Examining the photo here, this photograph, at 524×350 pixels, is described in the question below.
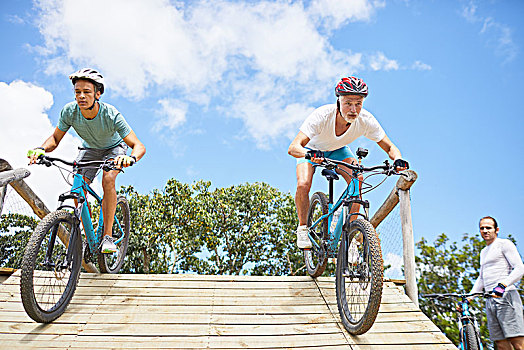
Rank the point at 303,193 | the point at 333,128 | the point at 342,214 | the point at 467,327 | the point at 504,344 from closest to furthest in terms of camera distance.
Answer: the point at 342,214 → the point at 333,128 → the point at 303,193 → the point at 467,327 → the point at 504,344

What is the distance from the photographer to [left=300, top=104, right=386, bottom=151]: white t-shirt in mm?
3529

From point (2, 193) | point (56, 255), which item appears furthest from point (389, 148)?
point (2, 193)

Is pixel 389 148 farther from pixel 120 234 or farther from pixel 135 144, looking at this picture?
pixel 120 234

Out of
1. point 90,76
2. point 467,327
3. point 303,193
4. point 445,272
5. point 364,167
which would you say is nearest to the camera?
point 364,167

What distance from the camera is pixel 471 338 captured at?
13.1 ft

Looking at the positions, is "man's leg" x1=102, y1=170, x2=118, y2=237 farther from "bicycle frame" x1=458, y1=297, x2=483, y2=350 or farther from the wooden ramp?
"bicycle frame" x1=458, y1=297, x2=483, y2=350

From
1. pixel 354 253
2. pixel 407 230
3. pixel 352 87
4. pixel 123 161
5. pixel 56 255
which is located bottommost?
pixel 56 255

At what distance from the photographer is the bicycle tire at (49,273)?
2688 millimetres

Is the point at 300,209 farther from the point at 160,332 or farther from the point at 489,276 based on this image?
the point at 489,276

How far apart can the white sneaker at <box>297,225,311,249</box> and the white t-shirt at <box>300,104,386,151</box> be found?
82 centimetres

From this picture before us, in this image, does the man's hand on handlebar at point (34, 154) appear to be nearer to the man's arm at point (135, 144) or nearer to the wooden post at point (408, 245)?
the man's arm at point (135, 144)

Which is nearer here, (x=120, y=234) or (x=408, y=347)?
(x=408, y=347)

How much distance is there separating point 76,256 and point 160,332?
92 cm

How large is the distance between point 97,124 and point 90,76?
1.51ft
